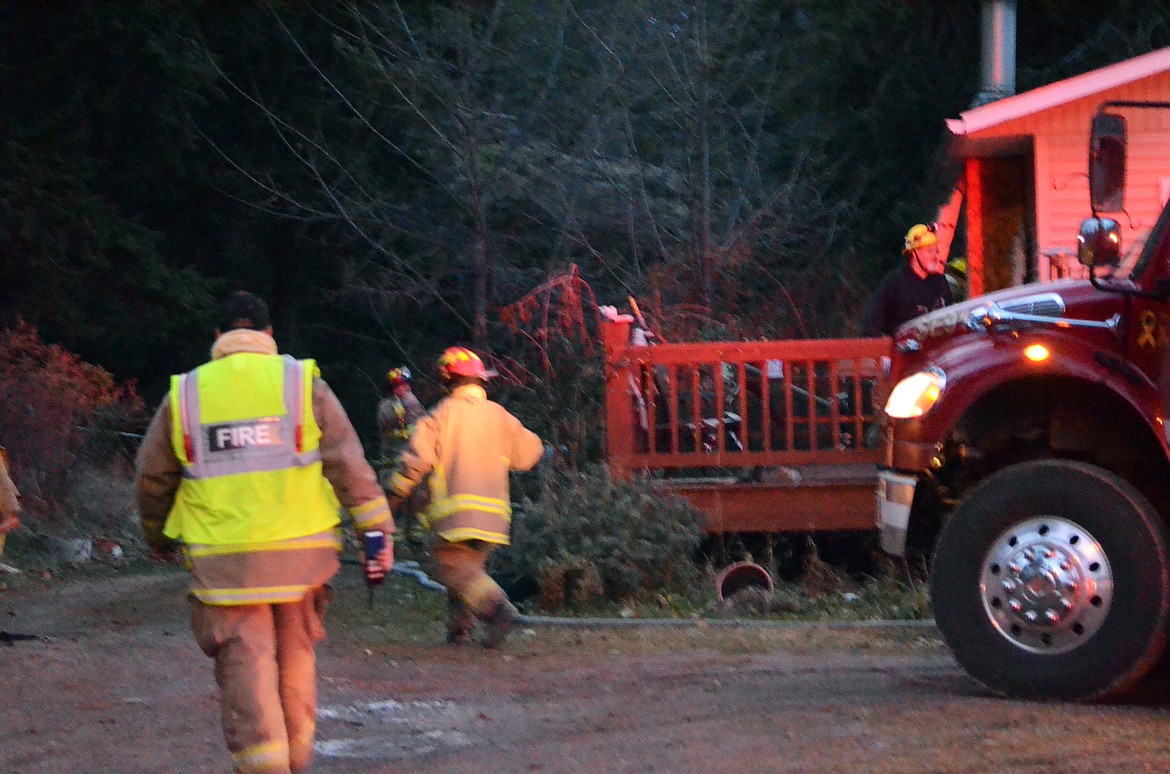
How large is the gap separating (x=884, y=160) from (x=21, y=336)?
13.2m

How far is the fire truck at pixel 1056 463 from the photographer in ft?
20.0

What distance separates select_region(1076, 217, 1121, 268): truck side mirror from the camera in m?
6.11

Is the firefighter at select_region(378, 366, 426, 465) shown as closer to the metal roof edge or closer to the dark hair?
the metal roof edge

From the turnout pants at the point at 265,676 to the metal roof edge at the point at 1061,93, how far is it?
9361 mm

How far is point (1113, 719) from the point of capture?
5.93 meters

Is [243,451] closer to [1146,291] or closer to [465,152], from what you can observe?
[1146,291]

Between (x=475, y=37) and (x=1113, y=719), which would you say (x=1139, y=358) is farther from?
(x=475, y=37)

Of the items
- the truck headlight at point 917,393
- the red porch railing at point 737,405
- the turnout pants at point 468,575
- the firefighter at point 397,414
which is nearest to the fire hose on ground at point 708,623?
the turnout pants at point 468,575

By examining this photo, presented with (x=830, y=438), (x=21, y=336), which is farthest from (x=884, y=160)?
(x=830, y=438)

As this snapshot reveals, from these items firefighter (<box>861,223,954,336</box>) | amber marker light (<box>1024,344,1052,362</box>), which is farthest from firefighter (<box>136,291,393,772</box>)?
firefighter (<box>861,223,954,336</box>)

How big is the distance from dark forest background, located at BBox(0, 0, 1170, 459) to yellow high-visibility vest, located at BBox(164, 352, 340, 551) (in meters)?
12.3

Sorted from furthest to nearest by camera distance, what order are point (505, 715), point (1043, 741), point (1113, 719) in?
point (505, 715), point (1113, 719), point (1043, 741)

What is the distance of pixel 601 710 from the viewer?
6.57 meters

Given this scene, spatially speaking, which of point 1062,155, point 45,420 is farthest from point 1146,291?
point 45,420
